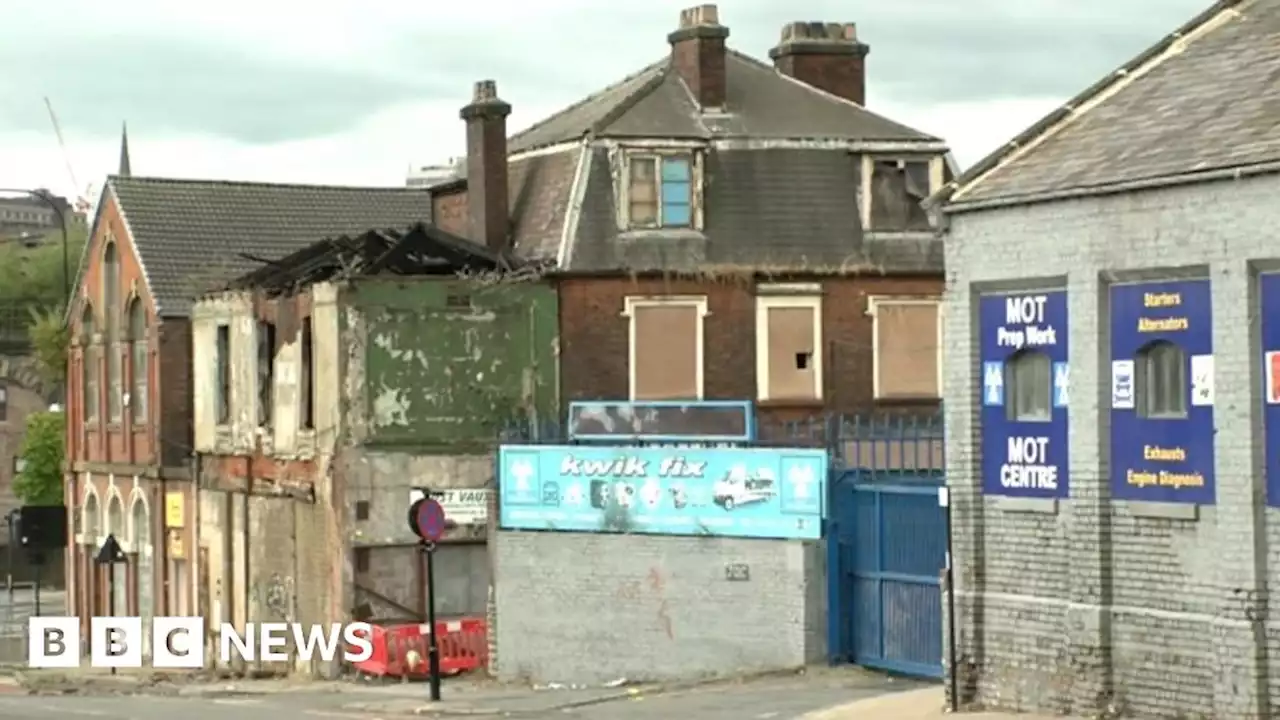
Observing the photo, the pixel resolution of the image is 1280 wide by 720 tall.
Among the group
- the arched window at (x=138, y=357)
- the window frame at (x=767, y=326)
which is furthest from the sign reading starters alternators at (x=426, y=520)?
the arched window at (x=138, y=357)

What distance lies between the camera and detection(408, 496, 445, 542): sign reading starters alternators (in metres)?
30.2

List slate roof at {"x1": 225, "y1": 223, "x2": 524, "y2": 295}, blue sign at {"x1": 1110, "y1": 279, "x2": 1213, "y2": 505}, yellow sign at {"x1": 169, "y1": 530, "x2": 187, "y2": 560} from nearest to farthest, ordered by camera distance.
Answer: blue sign at {"x1": 1110, "y1": 279, "x2": 1213, "y2": 505} < slate roof at {"x1": 225, "y1": 223, "x2": 524, "y2": 295} < yellow sign at {"x1": 169, "y1": 530, "x2": 187, "y2": 560}

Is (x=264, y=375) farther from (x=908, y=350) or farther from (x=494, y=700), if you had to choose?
(x=494, y=700)

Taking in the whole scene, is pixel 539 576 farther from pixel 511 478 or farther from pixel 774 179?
pixel 774 179

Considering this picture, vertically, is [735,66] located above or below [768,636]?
above

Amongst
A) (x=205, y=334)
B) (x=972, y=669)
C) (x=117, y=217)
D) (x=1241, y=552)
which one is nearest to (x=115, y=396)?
(x=117, y=217)

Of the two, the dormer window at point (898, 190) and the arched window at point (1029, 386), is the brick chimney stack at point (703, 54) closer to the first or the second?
the dormer window at point (898, 190)

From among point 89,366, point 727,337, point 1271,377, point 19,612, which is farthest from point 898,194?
point 19,612

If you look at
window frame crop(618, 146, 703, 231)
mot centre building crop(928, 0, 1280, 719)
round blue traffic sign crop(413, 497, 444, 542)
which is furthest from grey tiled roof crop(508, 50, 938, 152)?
mot centre building crop(928, 0, 1280, 719)

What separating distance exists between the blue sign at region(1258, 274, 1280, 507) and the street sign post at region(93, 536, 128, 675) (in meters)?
28.1

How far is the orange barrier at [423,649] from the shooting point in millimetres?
35312

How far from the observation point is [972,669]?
24.7 metres

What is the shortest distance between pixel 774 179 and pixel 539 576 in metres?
10.2

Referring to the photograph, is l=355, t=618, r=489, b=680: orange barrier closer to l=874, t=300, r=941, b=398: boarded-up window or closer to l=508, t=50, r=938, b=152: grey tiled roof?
l=508, t=50, r=938, b=152: grey tiled roof
